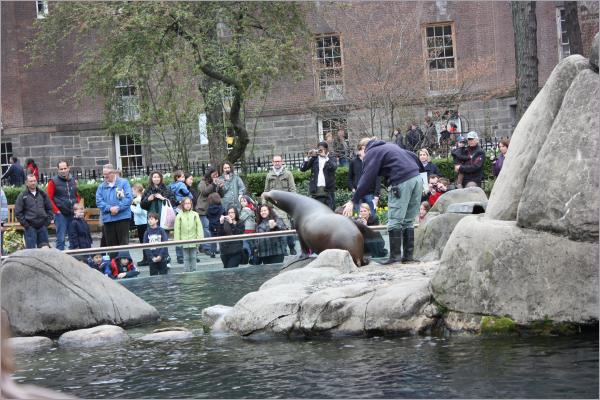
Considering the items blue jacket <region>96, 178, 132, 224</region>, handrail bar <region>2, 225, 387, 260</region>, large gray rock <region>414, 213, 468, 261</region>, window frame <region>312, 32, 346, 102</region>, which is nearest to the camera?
large gray rock <region>414, 213, 468, 261</region>

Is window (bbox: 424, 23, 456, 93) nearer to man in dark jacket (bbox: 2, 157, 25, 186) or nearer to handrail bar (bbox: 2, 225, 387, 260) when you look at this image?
man in dark jacket (bbox: 2, 157, 25, 186)

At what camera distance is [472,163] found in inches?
837

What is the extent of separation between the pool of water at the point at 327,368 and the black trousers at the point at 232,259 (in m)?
5.48

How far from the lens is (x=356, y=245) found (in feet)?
46.2

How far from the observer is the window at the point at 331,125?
3534 centimetres

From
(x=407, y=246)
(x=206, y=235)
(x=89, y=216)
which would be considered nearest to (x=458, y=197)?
(x=407, y=246)

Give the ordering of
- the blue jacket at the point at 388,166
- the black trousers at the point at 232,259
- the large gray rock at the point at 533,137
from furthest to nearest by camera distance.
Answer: the black trousers at the point at 232,259 → the blue jacket at the point at 388,166 → the large gray rock at the point at 533,137

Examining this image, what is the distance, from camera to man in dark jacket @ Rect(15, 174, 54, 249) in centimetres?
1883

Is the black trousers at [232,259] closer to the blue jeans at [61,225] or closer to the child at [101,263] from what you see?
the child at [101,263]

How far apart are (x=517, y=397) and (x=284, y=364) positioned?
7.81 feet

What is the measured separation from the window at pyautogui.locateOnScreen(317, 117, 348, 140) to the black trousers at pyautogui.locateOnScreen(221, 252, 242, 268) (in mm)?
18111

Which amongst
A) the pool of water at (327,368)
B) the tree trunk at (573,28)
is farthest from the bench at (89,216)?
the pool of water at (327,368)

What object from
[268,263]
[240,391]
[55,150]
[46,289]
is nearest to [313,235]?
[268,263]

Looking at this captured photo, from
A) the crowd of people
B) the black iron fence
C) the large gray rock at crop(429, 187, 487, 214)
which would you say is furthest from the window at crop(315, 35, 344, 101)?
the large gray rock at crop(429, 187, 487, 214)
